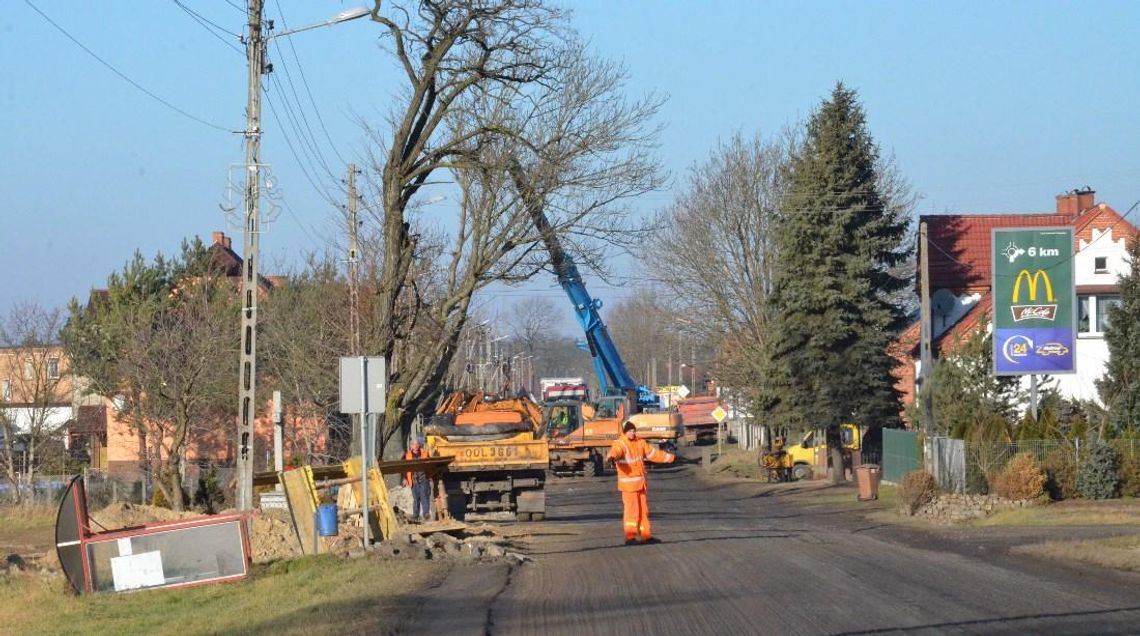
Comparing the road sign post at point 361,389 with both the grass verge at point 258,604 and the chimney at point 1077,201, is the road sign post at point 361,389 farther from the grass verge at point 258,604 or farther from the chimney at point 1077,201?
the chimney at point 1077,201

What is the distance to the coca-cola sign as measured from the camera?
32.3 meters

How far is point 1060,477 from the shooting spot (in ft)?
94.3

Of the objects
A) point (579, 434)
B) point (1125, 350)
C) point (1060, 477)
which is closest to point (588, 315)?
point (579, 434)

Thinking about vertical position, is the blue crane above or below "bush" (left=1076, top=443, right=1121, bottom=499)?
above

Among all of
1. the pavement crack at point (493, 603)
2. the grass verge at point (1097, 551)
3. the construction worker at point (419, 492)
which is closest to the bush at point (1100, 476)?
the grass verge at point (1097, 551)

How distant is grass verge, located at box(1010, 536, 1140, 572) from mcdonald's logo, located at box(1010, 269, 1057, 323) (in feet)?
48.5

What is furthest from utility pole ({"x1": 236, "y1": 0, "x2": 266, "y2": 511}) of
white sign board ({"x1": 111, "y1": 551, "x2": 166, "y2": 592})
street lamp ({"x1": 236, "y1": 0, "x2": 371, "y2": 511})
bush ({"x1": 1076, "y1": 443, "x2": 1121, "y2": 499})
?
bush ({"x1": 1076, "y1": 443, "x2": 1121, "y2": 499})

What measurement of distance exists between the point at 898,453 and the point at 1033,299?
23.8 feet

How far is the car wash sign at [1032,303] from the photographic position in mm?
32250

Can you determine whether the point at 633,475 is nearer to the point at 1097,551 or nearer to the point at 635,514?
the point at 635,514

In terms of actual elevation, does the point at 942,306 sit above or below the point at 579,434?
above

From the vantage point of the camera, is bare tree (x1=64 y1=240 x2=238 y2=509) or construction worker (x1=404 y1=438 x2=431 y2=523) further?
bare tree (x1=64 y1=240 x2=238 y2=509)

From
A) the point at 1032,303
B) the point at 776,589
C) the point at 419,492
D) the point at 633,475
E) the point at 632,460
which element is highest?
the point at 1032,303

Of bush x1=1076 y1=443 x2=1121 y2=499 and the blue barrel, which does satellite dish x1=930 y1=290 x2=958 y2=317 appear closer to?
bush x1=1076 y1=443 x2=1121 y2=499
